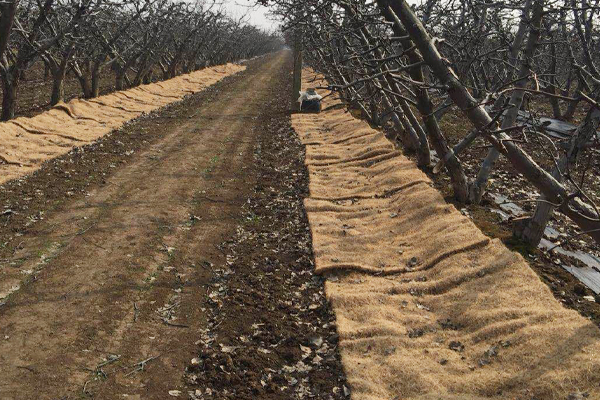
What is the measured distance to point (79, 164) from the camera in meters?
11.9

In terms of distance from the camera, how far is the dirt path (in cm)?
486

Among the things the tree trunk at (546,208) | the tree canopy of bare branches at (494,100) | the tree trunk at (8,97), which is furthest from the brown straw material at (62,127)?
the tree trunk at (546,208)

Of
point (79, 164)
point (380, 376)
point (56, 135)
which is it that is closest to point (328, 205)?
point (380, 376)

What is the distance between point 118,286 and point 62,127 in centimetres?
1046

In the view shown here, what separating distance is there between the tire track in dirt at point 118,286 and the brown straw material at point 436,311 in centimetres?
183

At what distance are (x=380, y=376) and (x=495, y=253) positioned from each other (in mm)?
2555

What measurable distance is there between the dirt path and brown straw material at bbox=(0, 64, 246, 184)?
91.7 inches

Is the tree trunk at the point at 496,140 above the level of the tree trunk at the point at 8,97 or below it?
above

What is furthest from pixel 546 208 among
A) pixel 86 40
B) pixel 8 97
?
pixel 86 40

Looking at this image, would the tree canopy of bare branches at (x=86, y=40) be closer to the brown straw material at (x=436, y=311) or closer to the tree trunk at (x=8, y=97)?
the tree trunk at (x=8, y=97)

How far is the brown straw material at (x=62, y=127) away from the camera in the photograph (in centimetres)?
1176

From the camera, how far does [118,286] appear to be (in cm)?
642

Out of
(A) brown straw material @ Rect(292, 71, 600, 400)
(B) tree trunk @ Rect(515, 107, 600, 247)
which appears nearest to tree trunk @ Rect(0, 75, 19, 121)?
(A) brown straw material @ Rect(292, 71, 600, 400)

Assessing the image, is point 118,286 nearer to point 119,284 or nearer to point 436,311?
point 119,284
